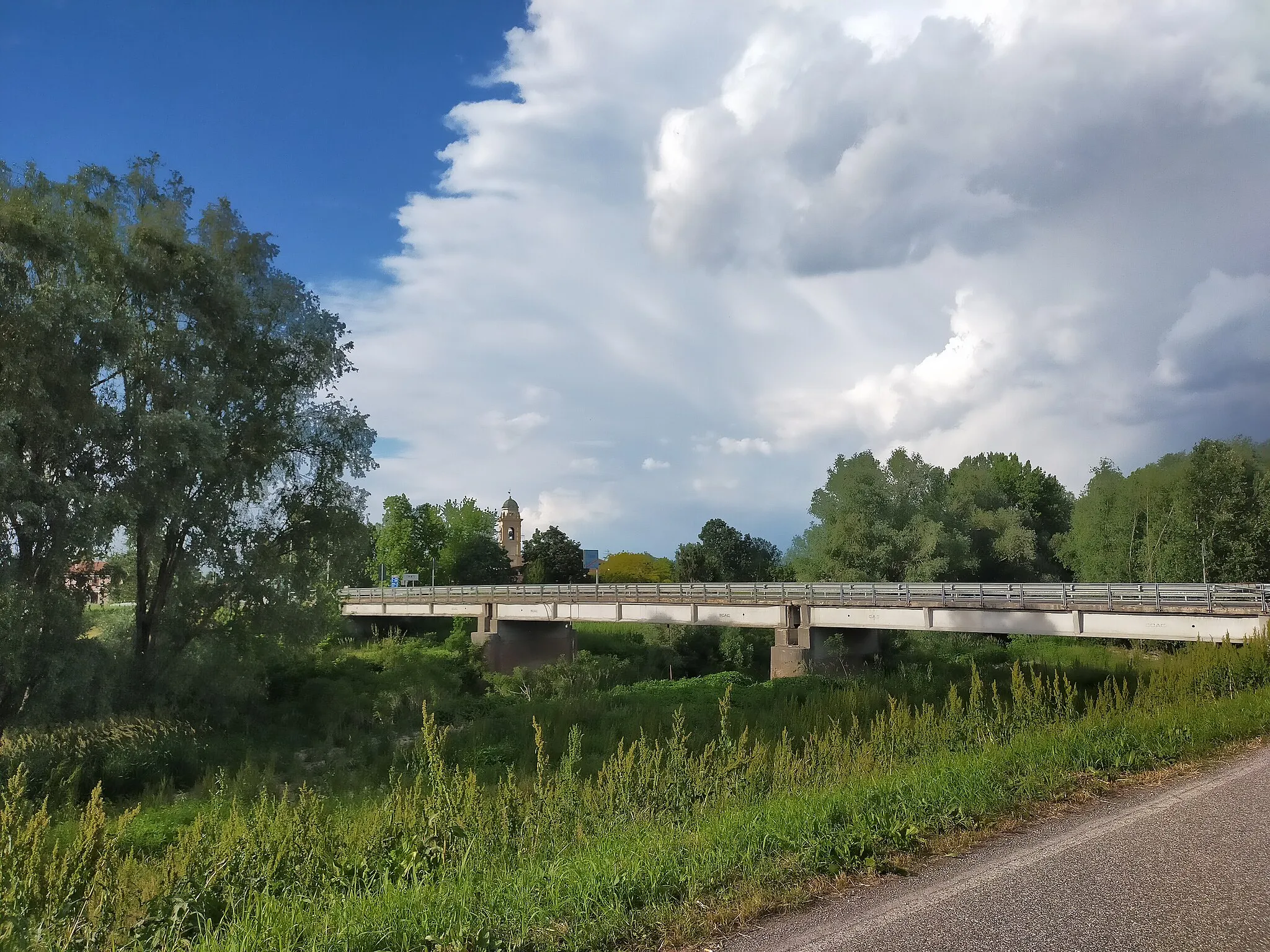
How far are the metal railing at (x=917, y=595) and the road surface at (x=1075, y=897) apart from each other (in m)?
23.9

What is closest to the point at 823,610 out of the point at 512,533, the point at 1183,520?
the point at 1183,520

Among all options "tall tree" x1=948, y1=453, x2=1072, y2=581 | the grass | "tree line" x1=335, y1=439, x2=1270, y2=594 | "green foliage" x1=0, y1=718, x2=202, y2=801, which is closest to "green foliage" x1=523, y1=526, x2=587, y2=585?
"tree line" x1=335, y1=439, x2=1270, y2=594

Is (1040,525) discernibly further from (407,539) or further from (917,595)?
(407,539)

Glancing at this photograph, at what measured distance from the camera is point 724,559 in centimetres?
8150

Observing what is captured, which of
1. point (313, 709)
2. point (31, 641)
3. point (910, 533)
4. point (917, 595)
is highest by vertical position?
point (910, 533)

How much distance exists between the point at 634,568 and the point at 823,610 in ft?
255

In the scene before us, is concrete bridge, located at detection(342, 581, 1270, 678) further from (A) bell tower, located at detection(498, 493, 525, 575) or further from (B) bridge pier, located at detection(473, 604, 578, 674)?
(A) bell tower, located at detection(498, 493, 525, 575)

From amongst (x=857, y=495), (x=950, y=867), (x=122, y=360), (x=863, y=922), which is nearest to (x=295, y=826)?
(x=863, y=922)

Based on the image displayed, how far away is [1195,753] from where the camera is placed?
9789mm

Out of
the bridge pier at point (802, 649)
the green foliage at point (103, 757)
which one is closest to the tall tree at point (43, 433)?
the green foliage at point (103, 757)

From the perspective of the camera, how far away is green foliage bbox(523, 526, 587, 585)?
271ft

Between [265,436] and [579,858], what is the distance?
20.8m

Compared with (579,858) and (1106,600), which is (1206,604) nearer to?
(1106,600)

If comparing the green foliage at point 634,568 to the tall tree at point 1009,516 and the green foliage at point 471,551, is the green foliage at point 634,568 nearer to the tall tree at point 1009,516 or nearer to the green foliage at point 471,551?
the green foliage at point 471,551
